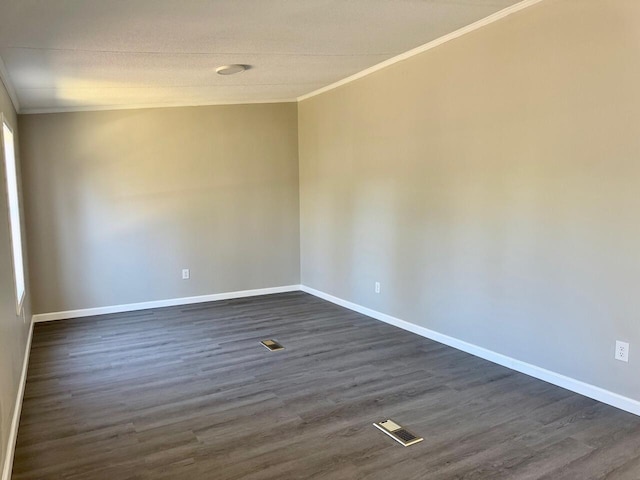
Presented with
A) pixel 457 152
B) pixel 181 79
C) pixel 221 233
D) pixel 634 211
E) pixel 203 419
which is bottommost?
pixel 203 419

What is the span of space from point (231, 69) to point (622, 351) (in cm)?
334

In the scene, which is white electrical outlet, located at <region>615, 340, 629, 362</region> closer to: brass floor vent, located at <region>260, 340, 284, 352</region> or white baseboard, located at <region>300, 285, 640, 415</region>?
white baseboard, located at <region>300, 285, 640, 415</region>

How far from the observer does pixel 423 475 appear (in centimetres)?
226

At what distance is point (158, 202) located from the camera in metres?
5.50

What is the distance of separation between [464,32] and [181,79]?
231cm

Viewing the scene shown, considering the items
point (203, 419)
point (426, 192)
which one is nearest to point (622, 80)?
point (426, 192)

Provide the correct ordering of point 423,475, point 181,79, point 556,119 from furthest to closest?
1. point 181,79
2. point 556,119
3. point 423,475

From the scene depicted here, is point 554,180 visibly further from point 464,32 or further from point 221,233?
point 221,233

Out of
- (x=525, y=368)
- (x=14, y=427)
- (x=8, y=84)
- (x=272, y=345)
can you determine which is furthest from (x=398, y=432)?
(x=8, y=84)

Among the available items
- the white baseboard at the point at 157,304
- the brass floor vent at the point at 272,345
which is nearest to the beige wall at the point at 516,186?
the brass floor vent at the point at 272,345

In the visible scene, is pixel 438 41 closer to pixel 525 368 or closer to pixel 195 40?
pixel 195 40

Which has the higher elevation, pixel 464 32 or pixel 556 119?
pixel 464 32

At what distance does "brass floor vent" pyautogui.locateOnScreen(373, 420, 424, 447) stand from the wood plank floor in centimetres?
5

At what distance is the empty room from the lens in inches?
101
